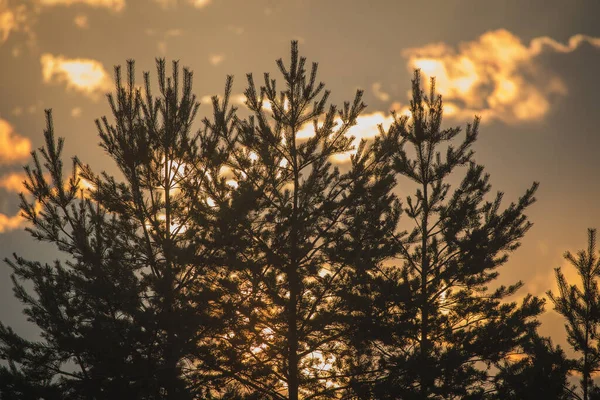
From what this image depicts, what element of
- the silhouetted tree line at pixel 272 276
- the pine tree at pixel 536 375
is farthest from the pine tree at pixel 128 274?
the pine tree at pixel 536 375

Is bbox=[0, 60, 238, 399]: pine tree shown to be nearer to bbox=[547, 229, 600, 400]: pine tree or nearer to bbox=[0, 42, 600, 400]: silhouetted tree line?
bbox=[0, 42, 600, 400]: silhouetted tree line

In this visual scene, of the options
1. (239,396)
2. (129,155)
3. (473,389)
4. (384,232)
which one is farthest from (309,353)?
(129,155)

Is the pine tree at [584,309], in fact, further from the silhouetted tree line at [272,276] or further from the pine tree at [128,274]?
the pine tree at [128,274]

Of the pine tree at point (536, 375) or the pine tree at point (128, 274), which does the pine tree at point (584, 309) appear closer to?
the pine tree at point (536, 375)

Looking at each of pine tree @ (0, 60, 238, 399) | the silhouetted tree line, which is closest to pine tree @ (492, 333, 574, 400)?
the silhouetted tree line

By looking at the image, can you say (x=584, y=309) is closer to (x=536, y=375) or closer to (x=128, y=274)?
(x=536, y=375)

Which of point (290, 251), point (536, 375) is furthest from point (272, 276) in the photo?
point (536, 375)

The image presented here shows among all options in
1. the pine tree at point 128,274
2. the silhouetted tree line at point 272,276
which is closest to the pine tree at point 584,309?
the silhouetted tree line at point 272,276

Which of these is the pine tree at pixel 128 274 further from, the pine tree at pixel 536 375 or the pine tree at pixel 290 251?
the pine tree at pixel 536 375

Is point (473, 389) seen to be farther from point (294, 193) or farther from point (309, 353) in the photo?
point (294, 193)

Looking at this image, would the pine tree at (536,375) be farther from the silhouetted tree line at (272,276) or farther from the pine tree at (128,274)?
the pine tree at (128,274)

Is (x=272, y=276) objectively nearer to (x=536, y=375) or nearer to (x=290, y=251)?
(x=290, y=251)

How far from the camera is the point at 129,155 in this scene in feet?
36.0

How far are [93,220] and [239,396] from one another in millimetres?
4528
